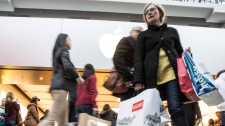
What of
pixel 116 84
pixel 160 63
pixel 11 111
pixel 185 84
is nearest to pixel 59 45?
pixel 116 84

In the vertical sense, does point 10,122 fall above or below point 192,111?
above

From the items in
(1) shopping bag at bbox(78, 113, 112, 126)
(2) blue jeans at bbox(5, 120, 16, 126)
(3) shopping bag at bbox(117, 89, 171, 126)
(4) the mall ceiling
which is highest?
(4) the mall ceiling

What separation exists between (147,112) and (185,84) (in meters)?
0.49

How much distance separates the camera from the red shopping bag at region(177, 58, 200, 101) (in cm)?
286

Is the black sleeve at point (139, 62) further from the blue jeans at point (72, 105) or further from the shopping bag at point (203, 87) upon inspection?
the blue jeans at point (72, 105)

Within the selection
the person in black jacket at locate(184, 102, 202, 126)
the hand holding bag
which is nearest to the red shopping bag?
the person in black jacket at locate(184, 102, 202, 126)

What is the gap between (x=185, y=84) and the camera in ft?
9.47

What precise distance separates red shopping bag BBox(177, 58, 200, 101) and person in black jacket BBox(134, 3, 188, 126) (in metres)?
0.06

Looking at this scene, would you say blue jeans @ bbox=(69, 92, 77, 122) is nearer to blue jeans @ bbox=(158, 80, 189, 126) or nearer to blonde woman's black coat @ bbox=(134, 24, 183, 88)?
blonde woman's black coat @ bbox=(134, 24, 183, 88)

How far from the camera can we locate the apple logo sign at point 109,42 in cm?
1009

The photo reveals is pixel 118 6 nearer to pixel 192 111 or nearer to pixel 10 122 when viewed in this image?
pixel 10 122

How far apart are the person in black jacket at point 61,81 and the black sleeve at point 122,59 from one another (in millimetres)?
771

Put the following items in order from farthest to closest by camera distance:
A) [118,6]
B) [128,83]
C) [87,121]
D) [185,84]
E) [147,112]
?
[118,6]
[87,121]
[128,83]
[185,84]
[147,112]

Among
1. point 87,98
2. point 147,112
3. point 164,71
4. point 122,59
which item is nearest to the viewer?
point 147,112
